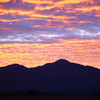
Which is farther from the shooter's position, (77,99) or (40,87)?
(40,87)

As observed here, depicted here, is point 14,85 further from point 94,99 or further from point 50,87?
point 94,99

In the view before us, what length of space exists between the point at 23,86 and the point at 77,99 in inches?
6032

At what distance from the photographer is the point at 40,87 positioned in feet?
636

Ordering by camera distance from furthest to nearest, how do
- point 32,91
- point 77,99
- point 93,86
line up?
1. point 93,86
2. point 32,91
3. point 77,99

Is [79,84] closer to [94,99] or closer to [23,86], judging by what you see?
[23,86]

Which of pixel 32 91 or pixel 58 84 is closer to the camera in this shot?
pixel 32 91

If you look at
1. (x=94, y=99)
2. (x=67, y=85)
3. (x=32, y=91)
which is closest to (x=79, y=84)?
(x=67, y=85)

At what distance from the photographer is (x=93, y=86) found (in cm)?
19362

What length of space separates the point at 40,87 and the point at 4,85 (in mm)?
30598

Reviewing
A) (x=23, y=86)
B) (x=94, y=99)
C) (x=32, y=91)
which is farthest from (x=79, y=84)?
(x=94, y=99)

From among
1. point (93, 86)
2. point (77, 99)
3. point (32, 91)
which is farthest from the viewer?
point (93, 86)

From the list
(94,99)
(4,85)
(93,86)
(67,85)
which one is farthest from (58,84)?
(94,99)

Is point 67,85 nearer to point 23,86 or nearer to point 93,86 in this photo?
point 93,86

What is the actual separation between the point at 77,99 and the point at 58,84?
508 ft
